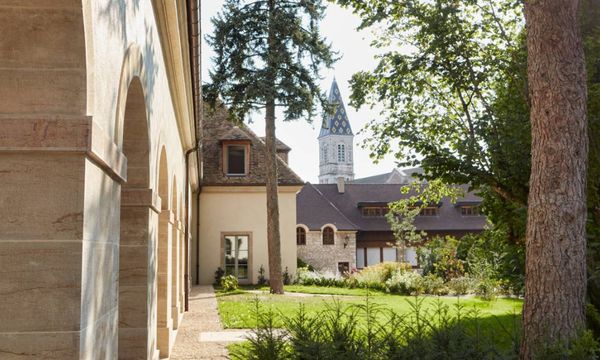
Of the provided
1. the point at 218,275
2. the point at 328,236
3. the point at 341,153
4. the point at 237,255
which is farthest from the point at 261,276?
the point at 341,153

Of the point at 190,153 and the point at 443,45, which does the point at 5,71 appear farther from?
the point at 190,153

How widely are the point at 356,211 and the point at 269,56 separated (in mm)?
22807

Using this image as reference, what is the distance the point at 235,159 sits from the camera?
Answer: 2550cm

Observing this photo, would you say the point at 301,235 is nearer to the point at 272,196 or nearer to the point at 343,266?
the point at 343,266

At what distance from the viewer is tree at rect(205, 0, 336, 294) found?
67.5 ft

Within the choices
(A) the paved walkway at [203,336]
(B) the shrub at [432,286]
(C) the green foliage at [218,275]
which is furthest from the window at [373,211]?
(A) the paved walkway at [203,336]

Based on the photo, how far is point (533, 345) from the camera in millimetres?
5203

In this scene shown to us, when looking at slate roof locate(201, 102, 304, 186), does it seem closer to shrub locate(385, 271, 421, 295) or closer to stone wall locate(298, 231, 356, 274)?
shrub locate(385, 271, 421, 295)

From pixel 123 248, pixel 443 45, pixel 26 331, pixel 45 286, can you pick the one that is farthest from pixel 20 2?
pixel 443 45

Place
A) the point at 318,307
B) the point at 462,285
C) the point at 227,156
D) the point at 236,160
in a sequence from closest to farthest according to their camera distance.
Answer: the point at 318,307 → the point at 462,285 → the point at 227,156 → the point at 236,160

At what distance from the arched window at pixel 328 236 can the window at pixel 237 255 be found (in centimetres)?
1093

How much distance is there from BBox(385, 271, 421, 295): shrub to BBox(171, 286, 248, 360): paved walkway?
9064 millimetres

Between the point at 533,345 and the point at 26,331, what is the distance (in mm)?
4223

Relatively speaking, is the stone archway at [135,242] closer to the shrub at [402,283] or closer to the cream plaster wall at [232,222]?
the shrub at [402,283]
